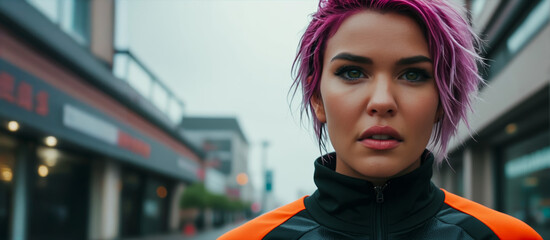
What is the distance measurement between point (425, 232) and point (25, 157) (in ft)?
45.1

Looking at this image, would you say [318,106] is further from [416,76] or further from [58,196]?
[58,196]

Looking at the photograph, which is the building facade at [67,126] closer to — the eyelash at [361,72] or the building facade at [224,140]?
the eyelash at [361,72]

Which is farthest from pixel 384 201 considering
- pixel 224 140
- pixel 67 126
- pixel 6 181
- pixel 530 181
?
pixel 224 140

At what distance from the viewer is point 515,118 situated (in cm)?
1399

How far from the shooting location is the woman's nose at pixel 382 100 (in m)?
1.49

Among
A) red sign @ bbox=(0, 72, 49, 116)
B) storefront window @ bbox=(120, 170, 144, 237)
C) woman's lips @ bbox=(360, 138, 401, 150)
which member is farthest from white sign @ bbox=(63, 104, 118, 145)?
woman's lips @ bbox=(360, 138, 401, 150)

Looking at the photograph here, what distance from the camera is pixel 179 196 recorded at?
3478 centimetres

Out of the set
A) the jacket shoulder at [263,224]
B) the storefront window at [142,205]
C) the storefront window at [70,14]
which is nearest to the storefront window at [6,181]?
the storefront window at [70,14]

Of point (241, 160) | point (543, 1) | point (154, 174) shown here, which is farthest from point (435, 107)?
point (241, 160)

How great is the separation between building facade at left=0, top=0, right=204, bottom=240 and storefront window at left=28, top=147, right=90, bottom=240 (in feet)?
0.10

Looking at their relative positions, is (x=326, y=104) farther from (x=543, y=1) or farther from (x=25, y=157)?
(x=25, y=157)

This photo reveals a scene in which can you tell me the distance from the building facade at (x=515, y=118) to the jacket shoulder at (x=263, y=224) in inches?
320

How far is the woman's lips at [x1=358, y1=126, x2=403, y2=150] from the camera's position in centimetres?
151

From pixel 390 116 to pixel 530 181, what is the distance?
14991 mm
